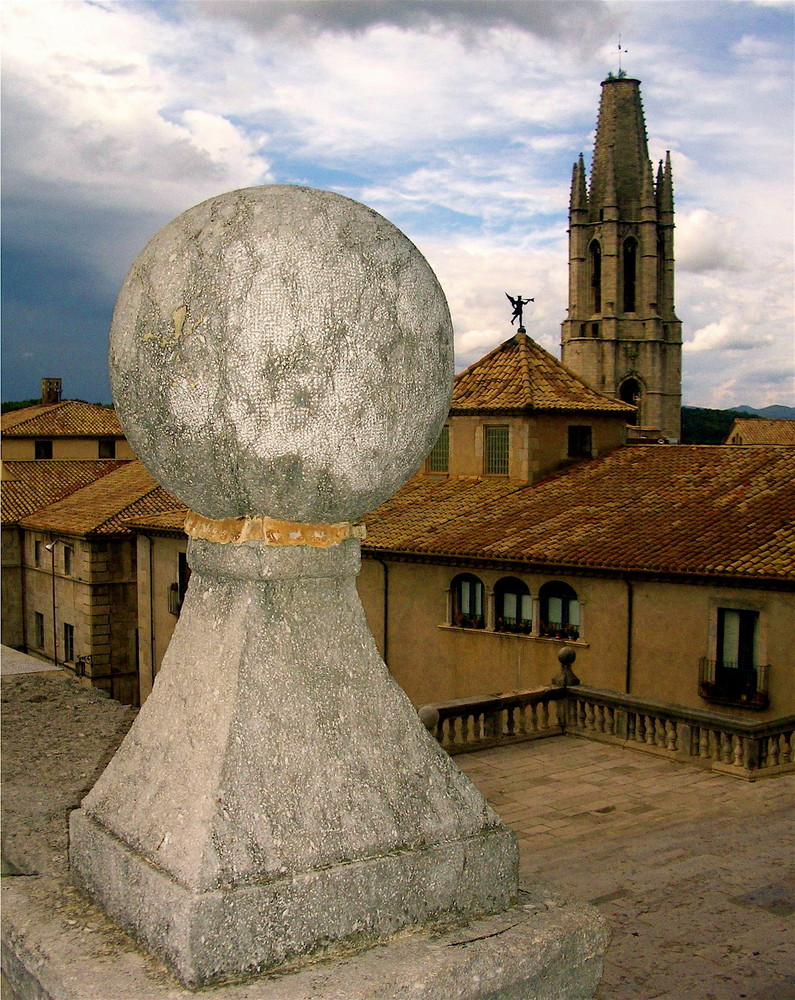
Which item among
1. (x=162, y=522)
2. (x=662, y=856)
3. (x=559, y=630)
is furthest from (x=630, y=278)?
(x=662, y=856)

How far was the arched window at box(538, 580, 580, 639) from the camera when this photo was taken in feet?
73.9

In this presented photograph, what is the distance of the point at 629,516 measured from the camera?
23.2m

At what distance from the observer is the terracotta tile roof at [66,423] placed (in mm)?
56756

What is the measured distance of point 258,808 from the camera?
2.45m

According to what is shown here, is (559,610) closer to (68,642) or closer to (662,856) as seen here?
(662,856)

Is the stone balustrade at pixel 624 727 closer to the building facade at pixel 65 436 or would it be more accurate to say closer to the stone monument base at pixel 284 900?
the stone monument base at pixel 284 900

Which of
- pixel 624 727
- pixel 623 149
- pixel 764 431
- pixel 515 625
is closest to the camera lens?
pixel 624 727

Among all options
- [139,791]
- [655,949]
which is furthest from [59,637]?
Answer: [139,791]

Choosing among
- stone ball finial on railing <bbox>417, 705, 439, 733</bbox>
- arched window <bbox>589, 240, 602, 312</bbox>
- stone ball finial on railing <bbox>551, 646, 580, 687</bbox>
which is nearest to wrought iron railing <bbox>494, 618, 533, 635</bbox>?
stone ball finial on railing <bbox>551, 646, 580, 687</bbox>

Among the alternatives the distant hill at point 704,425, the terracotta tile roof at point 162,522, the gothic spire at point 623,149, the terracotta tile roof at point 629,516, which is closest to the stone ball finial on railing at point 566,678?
the terracotta tile roof at point 629,516

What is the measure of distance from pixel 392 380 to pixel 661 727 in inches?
520

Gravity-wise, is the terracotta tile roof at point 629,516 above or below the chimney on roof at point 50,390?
below

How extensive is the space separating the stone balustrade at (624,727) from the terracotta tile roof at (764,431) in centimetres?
→ 4355

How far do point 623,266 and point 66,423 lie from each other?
166 feet
